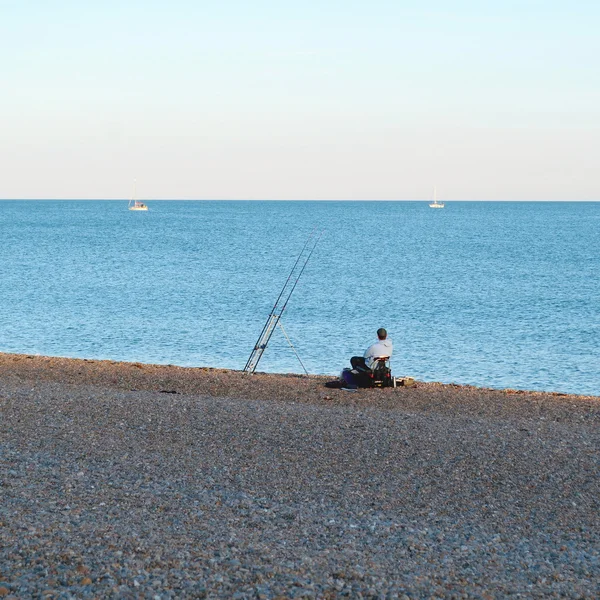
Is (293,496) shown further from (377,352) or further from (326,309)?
(326,309)

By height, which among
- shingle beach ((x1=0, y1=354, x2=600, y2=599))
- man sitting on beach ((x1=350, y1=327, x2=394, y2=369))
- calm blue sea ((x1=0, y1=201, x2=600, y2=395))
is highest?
man sitting on beach ((x1=350, y1=327, x2=394, y2=369))

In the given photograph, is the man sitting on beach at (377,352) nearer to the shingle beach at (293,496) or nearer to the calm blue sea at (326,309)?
the shingle beach at (293,496)

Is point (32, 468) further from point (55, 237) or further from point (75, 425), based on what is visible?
point (55, 237)

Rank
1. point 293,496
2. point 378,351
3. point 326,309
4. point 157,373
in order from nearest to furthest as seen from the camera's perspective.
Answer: point 293,496, point 378,351, point 157,373, point 326,309

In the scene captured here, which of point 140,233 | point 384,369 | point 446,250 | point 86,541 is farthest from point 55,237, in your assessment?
point 86,541

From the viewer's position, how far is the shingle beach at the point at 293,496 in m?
5.94

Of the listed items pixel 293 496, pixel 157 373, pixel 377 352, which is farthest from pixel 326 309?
pixel 293 496

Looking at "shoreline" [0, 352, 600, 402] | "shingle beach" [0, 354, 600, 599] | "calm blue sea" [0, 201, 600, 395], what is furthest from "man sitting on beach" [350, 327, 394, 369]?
"calm blue sea" [0, 201, 600, 395]

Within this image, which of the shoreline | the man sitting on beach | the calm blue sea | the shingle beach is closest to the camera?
the shingle beach

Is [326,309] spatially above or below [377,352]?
below

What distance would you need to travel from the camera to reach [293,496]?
26.9ft

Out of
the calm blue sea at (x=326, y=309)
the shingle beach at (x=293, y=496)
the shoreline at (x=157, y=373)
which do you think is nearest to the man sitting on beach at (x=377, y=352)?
the shoreline at (x=157, y=373)

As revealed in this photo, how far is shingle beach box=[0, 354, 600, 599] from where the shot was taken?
5.94 metres

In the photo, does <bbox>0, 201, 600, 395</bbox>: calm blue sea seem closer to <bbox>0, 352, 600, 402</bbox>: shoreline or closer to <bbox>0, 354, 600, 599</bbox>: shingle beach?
<bbox>0, 352, 600, 402</bbox>: shoreline
